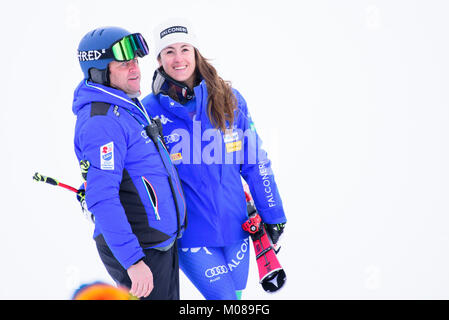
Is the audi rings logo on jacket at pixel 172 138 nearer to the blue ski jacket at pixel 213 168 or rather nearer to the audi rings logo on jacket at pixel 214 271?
the blue ski jacket at pixel 213 168

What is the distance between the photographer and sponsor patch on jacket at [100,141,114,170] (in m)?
1.75

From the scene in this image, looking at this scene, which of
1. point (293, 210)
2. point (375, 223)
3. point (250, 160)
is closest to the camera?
point (250, 160)

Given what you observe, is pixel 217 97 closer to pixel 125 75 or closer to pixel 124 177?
pixel 125 75

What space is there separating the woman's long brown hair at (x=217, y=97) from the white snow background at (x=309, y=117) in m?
0.93

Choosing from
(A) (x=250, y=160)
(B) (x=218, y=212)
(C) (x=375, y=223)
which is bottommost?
(C) (x=375, y=223)

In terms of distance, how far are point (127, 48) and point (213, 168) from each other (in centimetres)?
70

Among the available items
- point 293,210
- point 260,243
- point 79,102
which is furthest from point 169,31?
point 293,210

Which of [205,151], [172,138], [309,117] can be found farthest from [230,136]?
[309,117]

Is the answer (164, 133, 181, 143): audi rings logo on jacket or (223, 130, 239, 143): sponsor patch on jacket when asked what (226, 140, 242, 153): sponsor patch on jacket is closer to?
(223, 130, 239, 143): sponsor patch on jacket

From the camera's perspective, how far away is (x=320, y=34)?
6871 mm

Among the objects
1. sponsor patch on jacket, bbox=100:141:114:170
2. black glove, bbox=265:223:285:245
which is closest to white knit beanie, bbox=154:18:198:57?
sponsor patch on jacket, bbox=100:141:114:170
